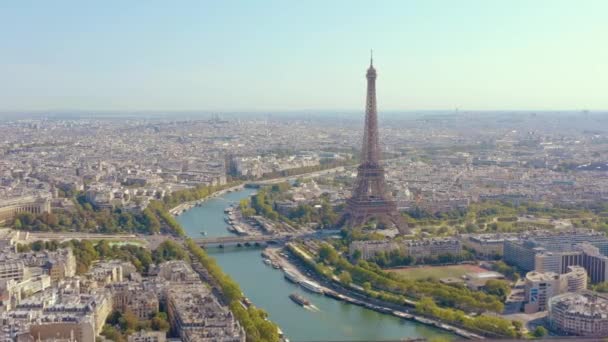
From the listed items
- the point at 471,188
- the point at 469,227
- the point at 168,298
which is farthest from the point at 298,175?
the point at 168,298

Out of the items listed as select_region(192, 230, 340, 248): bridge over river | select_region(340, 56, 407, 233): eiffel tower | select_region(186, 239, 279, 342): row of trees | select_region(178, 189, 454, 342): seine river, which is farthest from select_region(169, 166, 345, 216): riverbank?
select_region(186, 239, 279, 342): row of trees

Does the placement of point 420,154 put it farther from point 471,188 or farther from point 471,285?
point 471,285

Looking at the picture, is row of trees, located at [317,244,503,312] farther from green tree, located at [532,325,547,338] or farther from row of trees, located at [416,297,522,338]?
green tree, located at [532,325,547,338]

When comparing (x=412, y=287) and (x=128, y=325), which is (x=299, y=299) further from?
(x=128, y=325)

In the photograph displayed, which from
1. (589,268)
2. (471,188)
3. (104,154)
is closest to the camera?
(589,268)

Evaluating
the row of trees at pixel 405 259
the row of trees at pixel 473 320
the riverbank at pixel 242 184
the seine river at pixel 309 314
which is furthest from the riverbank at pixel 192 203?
the row of trees at pixel 473 320

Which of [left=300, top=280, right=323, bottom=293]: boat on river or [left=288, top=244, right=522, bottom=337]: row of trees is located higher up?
[left=288, top=244, right=522, bottom=337]: row of trees
